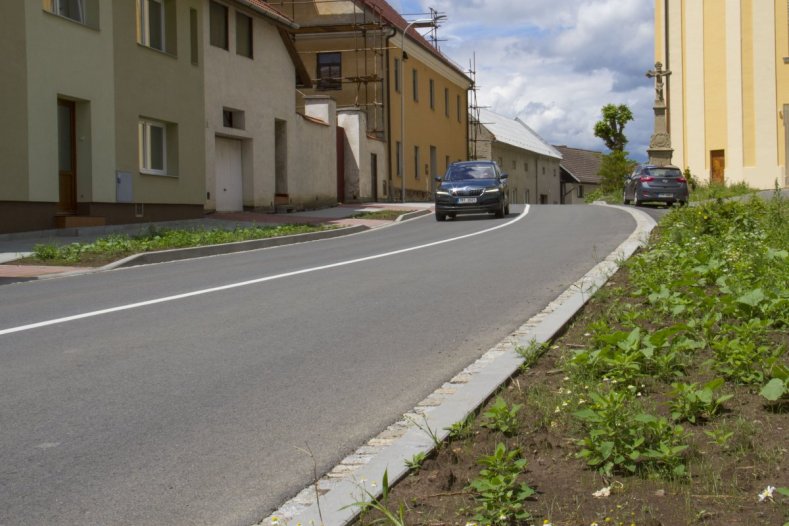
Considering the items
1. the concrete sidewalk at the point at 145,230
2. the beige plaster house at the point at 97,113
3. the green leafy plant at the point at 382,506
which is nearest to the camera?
the green leafy plant at the point at 382,506

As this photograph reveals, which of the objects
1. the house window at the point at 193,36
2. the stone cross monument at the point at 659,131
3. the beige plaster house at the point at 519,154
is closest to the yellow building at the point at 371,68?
the stone cross monument at the point at 659,131

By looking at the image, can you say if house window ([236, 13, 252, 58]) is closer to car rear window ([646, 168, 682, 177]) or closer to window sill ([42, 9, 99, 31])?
window sill ([42, 9, 99, 31])

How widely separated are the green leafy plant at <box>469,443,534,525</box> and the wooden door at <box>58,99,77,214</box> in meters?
18.6

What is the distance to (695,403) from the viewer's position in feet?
15.3

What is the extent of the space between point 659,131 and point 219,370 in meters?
38.8

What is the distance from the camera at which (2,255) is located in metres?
16.0

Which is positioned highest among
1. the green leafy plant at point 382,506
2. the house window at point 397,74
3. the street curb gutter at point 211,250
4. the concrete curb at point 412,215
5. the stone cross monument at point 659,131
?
the house window at point 397,74

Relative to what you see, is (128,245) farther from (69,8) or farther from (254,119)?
(254,119)

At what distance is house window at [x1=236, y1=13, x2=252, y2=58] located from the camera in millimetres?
28734

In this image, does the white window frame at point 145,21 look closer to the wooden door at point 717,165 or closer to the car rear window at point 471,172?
the car rear window at point 471,172

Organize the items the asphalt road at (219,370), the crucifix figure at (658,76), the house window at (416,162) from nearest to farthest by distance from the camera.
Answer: the asphalt road at (219,370), the crucifix figure at (658,76), the house window at (416,162)

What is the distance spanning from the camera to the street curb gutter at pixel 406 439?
375 cm

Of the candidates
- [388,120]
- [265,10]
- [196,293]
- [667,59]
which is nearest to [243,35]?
[265,10]

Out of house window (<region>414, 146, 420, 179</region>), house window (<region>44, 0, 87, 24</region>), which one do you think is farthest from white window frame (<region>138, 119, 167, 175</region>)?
house window (<region>414, 146, 420, 179</region>)
